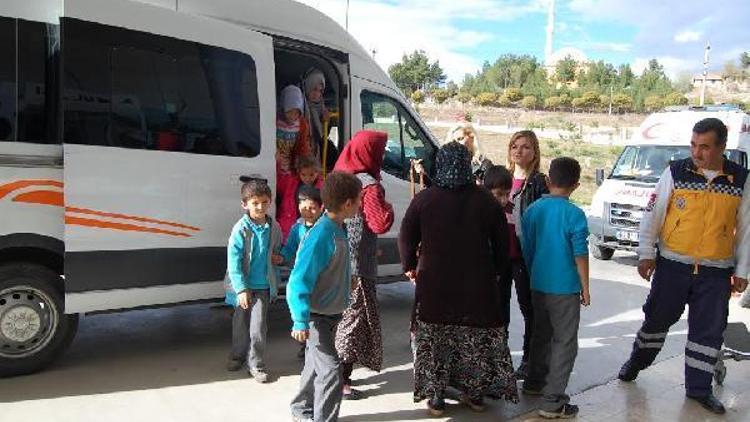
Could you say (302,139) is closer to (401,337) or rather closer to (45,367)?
(401,337)

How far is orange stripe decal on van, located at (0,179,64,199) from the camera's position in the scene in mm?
4160

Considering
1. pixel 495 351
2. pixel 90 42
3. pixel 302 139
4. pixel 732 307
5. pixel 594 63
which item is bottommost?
pixel 732 307

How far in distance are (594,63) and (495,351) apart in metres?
72.6

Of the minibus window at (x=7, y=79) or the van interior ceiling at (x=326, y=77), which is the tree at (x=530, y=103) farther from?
the minibus window at (x=7, y=79)

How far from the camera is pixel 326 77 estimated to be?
6.20 metres

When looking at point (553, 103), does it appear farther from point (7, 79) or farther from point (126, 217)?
point (7, 79)

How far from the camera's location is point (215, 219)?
4961 millimetres

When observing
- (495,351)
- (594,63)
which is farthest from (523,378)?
(594,63)

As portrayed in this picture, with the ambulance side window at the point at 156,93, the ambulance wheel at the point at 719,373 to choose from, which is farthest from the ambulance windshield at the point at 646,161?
the ambulance side window at the point at 156,93

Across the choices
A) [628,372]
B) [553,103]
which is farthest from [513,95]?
[628,372]

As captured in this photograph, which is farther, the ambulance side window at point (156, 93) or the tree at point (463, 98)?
the tree at point (463, 98)

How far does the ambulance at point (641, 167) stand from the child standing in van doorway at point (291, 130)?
6.18m

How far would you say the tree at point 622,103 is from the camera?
52875 millimetres

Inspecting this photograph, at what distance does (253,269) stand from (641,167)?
26.5 feet
